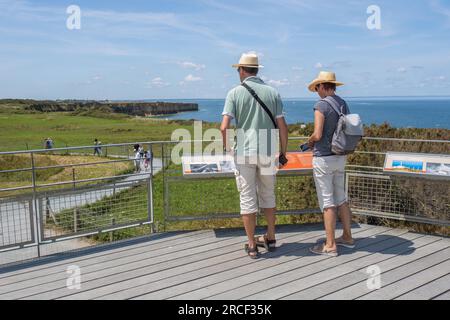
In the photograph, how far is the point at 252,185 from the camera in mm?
4238

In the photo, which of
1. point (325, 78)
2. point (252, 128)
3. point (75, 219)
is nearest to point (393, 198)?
point (325, 78)

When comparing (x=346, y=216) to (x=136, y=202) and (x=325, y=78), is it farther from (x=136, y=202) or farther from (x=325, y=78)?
(x=136, y=202)

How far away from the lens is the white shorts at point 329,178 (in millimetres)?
4266

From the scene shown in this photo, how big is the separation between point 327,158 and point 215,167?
160cm

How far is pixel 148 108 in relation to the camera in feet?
547

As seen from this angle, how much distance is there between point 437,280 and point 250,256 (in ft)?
5.68

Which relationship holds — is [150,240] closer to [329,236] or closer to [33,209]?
[33,209]

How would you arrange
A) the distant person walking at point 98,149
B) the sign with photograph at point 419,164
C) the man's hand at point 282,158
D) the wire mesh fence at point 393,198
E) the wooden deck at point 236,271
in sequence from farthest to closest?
1. the wire mesh fence at point 393,198
2. the sign with photograph at point 419,164
3. the distant person walking at point 98,149
4. the man's hand at point 282,158
5. the wooden deck at point 236,271

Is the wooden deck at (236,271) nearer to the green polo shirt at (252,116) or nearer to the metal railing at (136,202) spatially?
the metal railing at (136,202)

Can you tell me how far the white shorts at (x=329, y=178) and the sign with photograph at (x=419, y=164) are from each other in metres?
1.29

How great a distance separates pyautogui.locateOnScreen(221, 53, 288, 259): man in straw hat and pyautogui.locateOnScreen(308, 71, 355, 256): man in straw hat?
0.35 meters

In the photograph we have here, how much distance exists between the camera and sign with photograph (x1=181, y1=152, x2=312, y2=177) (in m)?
5.29

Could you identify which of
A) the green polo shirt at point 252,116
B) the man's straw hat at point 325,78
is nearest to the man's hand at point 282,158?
the green polo shirt at point 252,116
